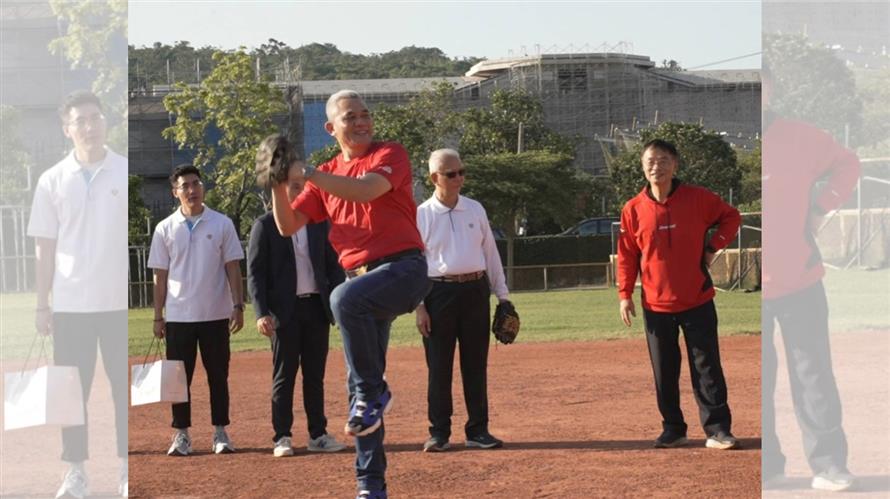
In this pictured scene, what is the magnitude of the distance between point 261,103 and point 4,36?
3543 centimetres

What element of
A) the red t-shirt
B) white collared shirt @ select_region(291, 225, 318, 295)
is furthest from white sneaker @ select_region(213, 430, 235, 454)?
the red t-shirt

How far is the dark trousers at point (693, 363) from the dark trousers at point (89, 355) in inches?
166

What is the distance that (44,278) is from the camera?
5.02 metres

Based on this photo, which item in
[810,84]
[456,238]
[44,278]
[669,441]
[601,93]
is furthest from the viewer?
[601,93]

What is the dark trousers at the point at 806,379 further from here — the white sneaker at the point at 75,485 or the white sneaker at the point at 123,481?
the white sneaker at the point at 75,485

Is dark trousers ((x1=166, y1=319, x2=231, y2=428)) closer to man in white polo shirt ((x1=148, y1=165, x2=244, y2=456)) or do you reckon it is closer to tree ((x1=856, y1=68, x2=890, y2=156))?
man in white polo shirt ((x1=148, y1=165, x2=244, y2=456))

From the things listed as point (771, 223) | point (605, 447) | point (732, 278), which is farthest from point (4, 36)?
point (732, 278)

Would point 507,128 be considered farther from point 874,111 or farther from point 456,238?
point 874,111

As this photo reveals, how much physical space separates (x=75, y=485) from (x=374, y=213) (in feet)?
5.84

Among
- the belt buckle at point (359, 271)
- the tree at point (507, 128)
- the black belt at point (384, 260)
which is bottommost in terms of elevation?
the belt buckle at point (359, 271)

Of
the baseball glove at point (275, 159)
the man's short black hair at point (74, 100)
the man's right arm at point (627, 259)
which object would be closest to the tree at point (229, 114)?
the man's right arm at point (627, 259)

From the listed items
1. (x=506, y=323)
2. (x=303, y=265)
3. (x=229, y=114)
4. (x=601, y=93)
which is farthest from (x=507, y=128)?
(x=303, y=265)

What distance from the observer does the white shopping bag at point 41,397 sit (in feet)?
15.9

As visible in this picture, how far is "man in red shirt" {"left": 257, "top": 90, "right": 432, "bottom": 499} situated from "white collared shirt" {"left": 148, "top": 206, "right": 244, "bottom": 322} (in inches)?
110
